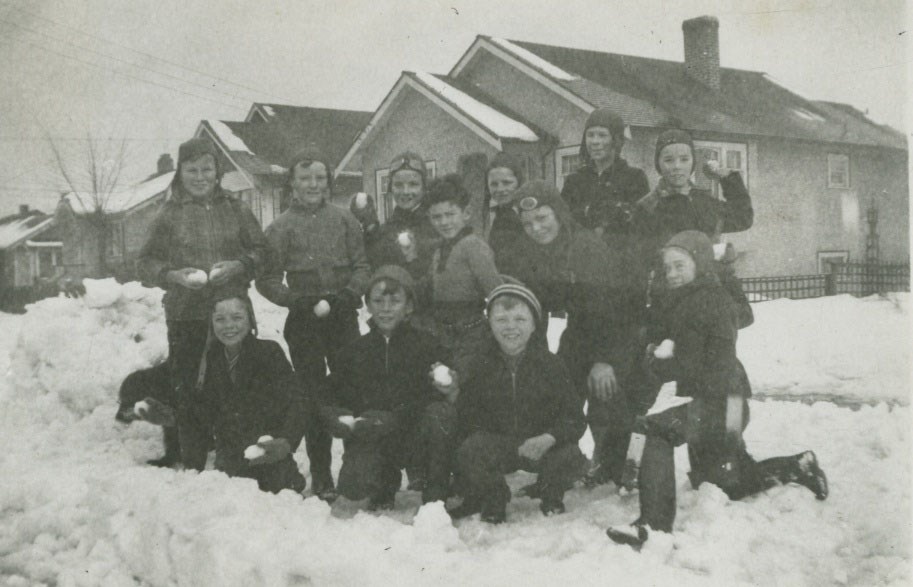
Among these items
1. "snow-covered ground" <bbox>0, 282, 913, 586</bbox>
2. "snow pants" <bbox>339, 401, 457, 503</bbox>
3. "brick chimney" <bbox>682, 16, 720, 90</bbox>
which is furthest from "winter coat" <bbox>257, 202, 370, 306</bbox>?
"brick chimney" <bbox>682, 16, 720, 90</bbox>

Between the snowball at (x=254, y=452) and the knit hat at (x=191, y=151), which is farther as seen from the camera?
the knit hat at (x=191, y=151)

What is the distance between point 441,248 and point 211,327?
117 cm

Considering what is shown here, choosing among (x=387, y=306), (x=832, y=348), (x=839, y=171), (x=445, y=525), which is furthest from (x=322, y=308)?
(x=839, y=171)

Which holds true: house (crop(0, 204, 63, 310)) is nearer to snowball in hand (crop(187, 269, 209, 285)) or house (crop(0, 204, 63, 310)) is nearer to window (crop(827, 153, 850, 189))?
snowball in hand (crop(187, 269, 209, 285))

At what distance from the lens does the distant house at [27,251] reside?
392 centimetres

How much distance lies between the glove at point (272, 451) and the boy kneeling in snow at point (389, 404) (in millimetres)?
215

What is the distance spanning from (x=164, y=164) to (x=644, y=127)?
4.49 m

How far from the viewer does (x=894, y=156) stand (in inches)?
128

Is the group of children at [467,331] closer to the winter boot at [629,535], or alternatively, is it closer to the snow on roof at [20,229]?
the winter boot at [629,535]

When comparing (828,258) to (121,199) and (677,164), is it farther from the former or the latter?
(121,199)

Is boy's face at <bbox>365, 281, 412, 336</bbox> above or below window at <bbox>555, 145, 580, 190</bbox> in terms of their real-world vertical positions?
below

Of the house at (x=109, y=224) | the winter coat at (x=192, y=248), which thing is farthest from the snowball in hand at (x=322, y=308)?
the house at (x=109, y=224)

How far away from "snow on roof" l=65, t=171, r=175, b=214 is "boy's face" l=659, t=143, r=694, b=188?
295 centimetres

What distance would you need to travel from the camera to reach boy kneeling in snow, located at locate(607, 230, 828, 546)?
2662 millimetres
